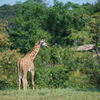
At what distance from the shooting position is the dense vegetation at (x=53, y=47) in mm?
11320

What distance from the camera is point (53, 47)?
20.8 meters

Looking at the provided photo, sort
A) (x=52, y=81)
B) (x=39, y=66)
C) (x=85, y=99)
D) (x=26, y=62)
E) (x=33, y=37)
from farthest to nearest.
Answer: (x=33, y=37) < (x=39, y=66) < (x=52, y=81) < (x=26, y=62) < (x=85, y=99)

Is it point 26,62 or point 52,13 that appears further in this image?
point 52,13

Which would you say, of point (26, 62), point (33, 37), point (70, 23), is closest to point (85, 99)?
point (26, 62)

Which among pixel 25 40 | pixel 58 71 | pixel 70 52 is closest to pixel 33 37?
pixel 25 40

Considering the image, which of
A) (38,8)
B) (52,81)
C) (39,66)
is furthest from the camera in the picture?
(38,8)

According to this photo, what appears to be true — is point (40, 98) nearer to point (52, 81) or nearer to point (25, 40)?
point (52, 81)

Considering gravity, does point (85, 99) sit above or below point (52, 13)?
below

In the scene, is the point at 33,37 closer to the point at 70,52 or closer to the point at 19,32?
the point at 19,32

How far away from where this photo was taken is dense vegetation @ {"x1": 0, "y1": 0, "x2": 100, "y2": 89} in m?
11.3

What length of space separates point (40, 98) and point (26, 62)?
3141 mm

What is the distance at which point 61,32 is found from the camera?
27828 millimetres

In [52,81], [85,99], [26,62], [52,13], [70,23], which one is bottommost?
[52,81]

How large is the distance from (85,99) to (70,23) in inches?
834
